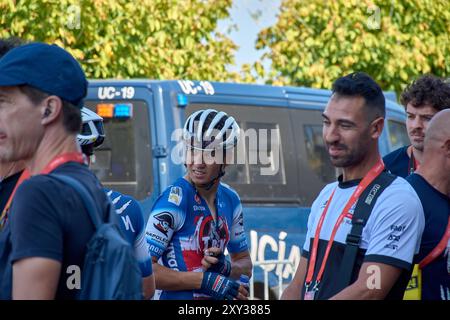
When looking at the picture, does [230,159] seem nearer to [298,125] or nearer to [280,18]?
[298,125]

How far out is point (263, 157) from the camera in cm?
1109

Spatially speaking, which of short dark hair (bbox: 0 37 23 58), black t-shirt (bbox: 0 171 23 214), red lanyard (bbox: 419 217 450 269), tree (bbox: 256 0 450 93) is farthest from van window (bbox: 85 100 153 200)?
tree (bbox: 256 0 450 93)

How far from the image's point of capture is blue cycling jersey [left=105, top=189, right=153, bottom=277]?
4.67m

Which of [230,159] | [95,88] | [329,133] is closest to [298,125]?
[95,88]

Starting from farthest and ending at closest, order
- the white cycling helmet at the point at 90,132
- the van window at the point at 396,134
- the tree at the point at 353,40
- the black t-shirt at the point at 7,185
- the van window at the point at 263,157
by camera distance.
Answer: the tree at the point at 353,40
the van window at the point at 396,134
the van window at the point at 263,157
the white cycling helmet at the point at 90,132
the black t-shirt at the point at 7,185

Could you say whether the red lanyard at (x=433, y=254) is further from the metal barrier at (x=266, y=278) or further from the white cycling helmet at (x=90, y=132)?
the metal barrier at (x=266, y=278)

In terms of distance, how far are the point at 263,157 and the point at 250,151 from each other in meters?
0.20

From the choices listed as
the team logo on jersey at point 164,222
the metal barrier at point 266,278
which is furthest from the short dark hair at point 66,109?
the metal barrier at point 266,278

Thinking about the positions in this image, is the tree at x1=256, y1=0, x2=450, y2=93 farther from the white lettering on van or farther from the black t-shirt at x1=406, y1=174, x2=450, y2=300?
the black t-shirt at x1=406, y1=174, x2=450, y2=300

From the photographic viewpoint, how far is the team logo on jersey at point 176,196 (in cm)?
550

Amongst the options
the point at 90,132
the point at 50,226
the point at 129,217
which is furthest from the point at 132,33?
the point at 50,226

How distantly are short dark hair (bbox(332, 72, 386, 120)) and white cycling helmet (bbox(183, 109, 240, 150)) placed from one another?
0.96 meters

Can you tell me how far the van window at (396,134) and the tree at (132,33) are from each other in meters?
3.75

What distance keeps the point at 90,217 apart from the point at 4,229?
282mm
